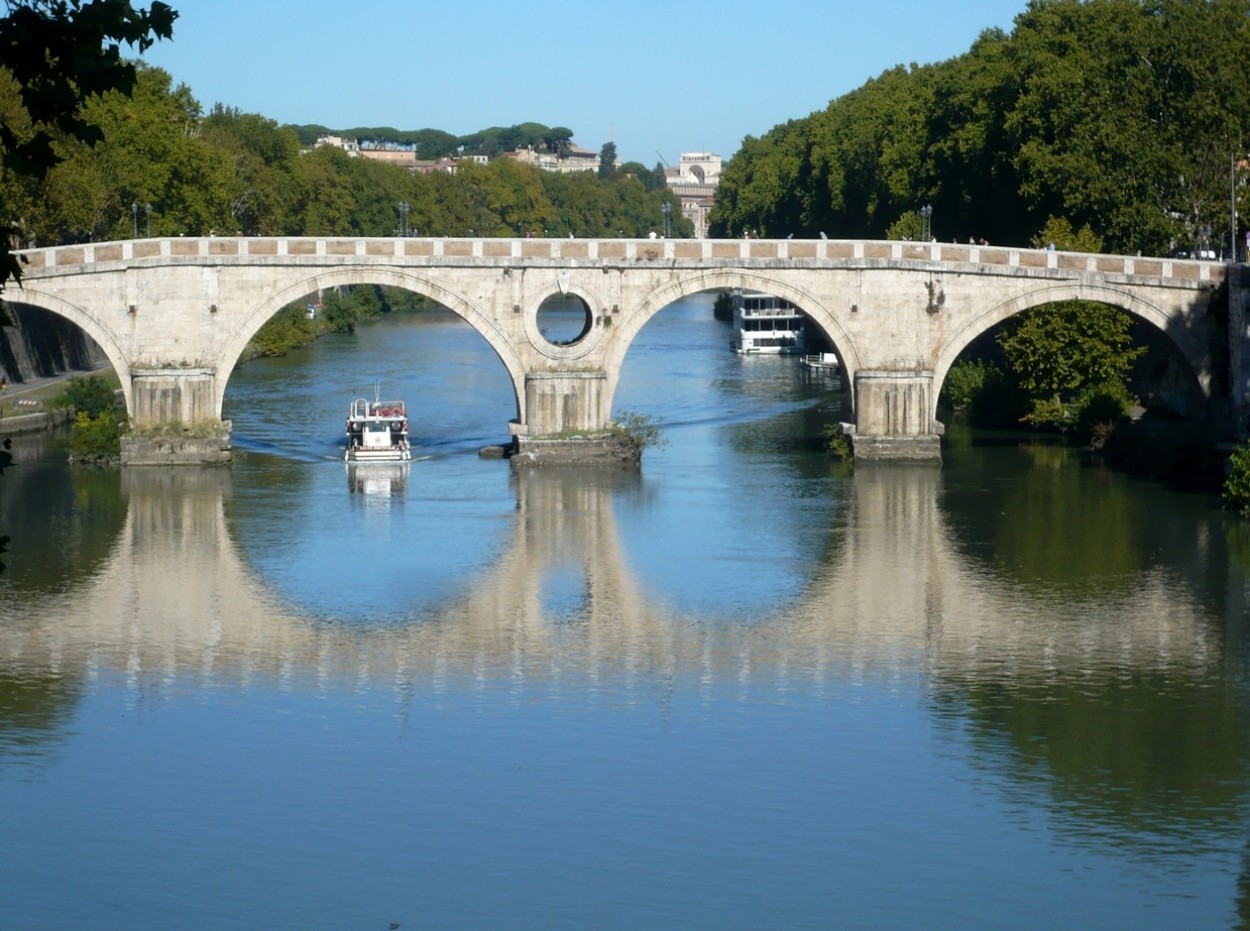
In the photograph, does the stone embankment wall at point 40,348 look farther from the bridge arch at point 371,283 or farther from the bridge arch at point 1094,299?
the bridge arch at point 1094,299

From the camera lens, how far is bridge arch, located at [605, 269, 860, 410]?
1987 inches

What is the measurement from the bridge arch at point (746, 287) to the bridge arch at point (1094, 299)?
2.27 meters

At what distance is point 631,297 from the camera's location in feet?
166

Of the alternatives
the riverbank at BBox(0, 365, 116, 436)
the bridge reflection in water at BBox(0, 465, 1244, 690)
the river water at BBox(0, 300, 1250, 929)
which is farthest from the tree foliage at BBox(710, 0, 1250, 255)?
→ the riverbank at BBox(0, 365, 116, 436)

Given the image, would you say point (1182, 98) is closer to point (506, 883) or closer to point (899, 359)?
point (899, 359)

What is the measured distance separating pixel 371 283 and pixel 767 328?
41814 millimetres

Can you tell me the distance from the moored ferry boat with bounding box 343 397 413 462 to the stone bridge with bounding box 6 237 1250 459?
10.9ft

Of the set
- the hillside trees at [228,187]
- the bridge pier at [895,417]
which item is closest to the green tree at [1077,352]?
the bridge pier at [895,417]

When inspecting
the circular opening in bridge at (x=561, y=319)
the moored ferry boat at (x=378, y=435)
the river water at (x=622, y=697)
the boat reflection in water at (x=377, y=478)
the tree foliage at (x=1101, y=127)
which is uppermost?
the tree foliage at (x=1101, y=127)

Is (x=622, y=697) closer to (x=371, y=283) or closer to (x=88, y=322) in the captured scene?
(x=371, y=283)

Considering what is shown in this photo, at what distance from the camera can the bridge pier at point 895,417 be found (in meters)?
50.2

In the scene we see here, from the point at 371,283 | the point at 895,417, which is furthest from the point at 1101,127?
the point at 371,283

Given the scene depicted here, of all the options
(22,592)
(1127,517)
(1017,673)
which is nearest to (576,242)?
(1127,517)

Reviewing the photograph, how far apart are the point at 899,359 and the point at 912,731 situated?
912 inches
